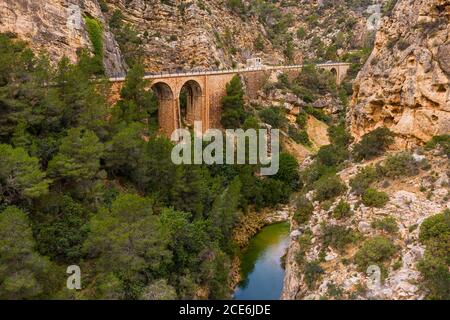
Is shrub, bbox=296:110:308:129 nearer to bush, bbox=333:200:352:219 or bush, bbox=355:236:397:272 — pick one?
bush, bbox=333:200:352:219

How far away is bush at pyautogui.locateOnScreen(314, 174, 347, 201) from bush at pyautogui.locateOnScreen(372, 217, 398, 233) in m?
4.01

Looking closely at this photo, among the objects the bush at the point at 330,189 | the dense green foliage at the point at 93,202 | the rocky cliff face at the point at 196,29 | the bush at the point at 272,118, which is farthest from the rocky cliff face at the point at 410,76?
the rocky cliff face at the point at 196,29

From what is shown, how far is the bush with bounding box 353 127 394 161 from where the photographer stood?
2388 cm

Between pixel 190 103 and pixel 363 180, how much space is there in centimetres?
2444

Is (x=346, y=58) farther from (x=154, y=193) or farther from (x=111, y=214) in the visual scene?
(x=111, y=214)

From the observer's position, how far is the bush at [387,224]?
17.5 m

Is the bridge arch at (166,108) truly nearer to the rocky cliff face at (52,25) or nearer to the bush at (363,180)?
the rocky cliff face at (52,25)

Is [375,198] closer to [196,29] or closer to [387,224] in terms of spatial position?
[387,224]

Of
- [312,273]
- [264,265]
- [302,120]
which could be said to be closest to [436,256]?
[312,273]

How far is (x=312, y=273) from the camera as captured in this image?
57.5 feet

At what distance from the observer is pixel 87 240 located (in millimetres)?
18047

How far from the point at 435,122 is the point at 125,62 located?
31871mm
